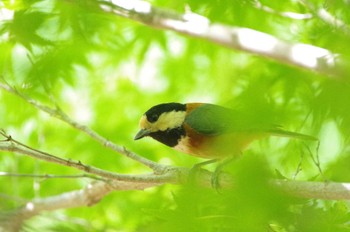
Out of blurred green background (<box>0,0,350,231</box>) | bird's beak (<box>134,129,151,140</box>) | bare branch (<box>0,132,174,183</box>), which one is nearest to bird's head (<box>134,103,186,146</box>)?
bird's beak (<box>134,129,151,140</box>)

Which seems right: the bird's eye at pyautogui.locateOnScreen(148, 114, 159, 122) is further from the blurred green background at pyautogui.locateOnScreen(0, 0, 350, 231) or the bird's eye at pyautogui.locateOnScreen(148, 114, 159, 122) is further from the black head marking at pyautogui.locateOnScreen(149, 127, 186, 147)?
the blurred green background at pyautogui.locateOnScreen(0, 0, 350, 231)

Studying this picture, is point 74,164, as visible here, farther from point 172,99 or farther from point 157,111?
point 172,99

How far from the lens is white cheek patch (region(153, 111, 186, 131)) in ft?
11.5

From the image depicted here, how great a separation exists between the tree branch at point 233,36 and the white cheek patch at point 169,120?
1.27m

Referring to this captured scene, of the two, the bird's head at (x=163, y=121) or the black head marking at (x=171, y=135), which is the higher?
the bird's head at (x=163, y=121)

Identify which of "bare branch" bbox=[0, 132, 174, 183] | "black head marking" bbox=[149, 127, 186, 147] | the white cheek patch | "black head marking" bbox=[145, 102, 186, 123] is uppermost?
"black head marking" bbox=[145, 102, 186, 123]

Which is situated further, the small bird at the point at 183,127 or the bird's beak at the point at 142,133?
the bird's beak at the point at 142,133

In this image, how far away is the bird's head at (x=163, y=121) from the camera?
11.5ft

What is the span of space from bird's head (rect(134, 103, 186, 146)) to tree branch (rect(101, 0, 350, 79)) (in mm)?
1255

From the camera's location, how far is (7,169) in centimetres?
383

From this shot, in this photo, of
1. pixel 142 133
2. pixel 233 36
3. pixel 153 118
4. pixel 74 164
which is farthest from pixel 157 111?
pixel 233 36

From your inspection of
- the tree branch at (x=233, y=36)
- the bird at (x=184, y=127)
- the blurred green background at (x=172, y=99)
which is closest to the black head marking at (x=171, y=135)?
the bird at (x=184, y=127)

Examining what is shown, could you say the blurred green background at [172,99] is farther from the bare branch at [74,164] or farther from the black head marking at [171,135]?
the black head marking at [171,135]

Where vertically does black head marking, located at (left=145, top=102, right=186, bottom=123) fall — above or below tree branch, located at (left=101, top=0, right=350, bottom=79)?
above
